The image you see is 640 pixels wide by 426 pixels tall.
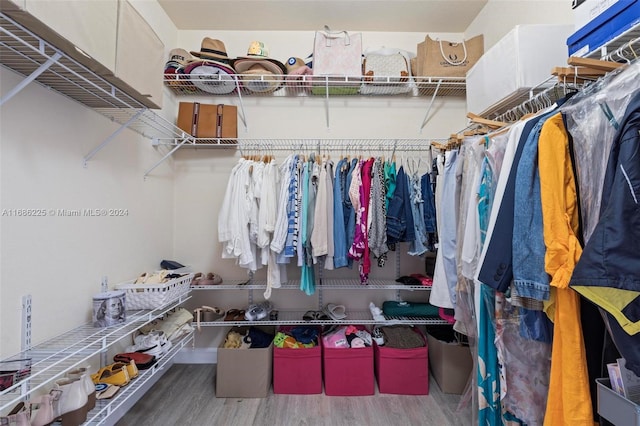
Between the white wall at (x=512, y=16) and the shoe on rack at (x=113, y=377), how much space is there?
297 centimetres

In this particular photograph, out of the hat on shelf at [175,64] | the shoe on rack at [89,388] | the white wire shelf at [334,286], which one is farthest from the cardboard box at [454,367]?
the hat on shelf at [175,64]

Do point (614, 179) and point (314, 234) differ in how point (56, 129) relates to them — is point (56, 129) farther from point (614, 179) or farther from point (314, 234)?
point (614, 179)

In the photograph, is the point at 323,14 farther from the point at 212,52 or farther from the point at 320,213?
the point at 320,213

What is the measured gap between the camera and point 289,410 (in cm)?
174

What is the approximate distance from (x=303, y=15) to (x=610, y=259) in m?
2.55

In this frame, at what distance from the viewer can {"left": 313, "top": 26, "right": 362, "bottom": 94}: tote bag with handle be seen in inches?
81.5

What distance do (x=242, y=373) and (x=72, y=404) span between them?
39.8 inches

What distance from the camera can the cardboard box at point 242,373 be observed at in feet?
6.09

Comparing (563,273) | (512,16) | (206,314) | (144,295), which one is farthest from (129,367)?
(512,16)

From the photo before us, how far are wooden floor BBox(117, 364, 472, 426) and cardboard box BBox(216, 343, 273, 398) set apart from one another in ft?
0.15

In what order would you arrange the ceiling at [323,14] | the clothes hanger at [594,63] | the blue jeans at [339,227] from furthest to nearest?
the ceiling at [323,14] → the blue jeans at [339,227] → the clothes hanger at [594,63]

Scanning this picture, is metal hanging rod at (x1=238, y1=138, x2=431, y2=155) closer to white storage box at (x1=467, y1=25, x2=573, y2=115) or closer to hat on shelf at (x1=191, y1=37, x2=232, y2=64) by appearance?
hat on shelf at (x1=191, y1=37, x2=232, y2=64)

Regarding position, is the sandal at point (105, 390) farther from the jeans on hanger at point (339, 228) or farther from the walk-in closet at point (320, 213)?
the jeans on hanger at point (339, 228)

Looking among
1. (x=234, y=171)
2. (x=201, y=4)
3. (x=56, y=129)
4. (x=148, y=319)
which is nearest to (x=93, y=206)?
(x=56, y=129)
